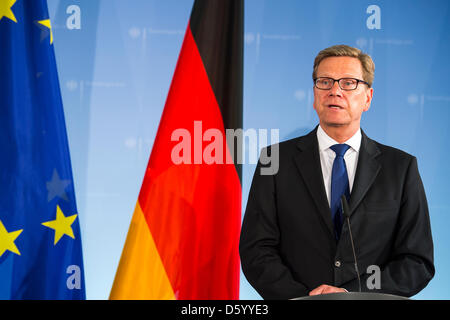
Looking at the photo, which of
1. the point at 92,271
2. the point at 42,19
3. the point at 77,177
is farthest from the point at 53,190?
the point at 42,19

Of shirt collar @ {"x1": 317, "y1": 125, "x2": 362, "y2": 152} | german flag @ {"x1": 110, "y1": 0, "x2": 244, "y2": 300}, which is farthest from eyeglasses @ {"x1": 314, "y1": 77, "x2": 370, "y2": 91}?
german flag @ {"x1": 110, "y1": 0, "x2": 244, "y2": 300}

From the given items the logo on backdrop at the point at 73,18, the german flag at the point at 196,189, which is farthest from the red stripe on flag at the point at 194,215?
the logo on backdrop at the point at 73,18

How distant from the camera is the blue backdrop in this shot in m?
2.55

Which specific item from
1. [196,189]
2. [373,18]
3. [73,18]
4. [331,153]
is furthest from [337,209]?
[73,18]

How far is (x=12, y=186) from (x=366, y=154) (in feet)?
4.82

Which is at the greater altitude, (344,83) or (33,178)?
(344,83)

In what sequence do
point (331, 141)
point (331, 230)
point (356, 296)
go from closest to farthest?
1. point (356, 296)
2. point (331, 230)
3. point (331, 141)

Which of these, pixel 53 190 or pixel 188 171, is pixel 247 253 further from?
pixel 53 190

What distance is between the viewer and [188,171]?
2199 millimetres

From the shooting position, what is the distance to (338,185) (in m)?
1.86

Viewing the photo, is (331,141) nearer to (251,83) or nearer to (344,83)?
(344,83)

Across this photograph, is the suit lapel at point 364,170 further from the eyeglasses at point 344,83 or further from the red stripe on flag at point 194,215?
the red stripe on flag at point 194,215

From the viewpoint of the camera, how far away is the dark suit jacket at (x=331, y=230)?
68.7 inches

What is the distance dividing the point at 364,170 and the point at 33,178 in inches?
54.4
